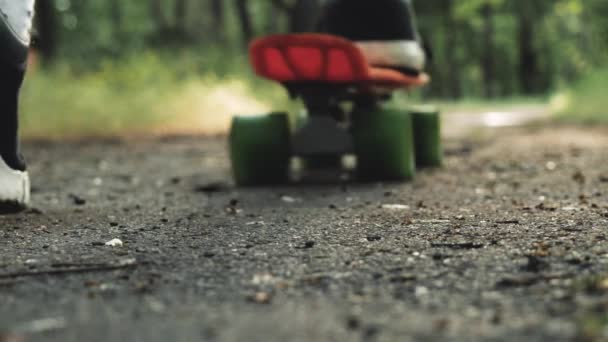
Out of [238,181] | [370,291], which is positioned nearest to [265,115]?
[238,181]

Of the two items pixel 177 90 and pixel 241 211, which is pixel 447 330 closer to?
pixel 241 211

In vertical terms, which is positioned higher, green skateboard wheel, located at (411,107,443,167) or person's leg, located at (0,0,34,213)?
person's leg, located at (0,0,34,213)

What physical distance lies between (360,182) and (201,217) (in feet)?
5.20

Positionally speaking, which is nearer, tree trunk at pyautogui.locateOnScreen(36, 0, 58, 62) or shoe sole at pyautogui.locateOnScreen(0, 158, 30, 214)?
shoe sole at pyautogui.locateOnScreen(0, 158, 30, 214)

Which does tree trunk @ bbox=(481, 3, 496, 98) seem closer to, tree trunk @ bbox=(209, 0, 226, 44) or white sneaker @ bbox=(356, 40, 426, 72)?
tree trunk @ bbox=(209, 0, 226, 44)

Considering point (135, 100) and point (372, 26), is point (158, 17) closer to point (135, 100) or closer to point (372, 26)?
point (135, 100)

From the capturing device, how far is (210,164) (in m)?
7.25

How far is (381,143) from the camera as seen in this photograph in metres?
4.95

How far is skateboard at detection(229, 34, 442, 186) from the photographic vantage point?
4.73 metres

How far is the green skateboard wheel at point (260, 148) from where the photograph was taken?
5.04 meters

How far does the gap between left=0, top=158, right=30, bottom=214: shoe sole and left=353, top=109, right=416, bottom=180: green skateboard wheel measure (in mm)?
2049

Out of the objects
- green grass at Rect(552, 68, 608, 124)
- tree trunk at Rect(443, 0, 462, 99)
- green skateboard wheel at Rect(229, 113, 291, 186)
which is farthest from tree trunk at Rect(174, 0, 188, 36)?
green skateboard wheel at Rect(229, 113, 291, 186)

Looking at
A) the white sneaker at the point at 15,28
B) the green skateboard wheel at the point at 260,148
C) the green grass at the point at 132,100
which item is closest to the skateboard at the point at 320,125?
the green skateboard wheel at the point at 260,148

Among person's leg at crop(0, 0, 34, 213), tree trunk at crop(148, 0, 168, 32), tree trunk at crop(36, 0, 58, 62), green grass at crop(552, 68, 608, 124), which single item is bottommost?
green grass at crop(552, 68, 608, 124)
